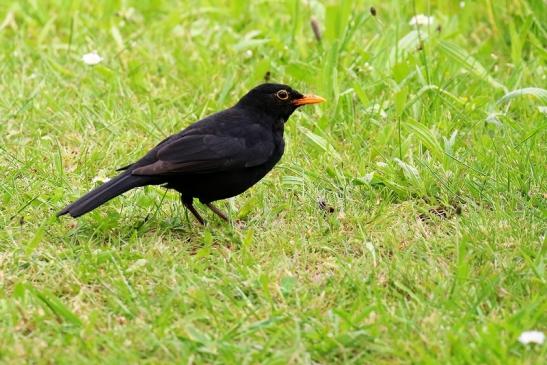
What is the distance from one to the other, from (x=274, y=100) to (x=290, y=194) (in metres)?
0.57

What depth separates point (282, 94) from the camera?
600 cm

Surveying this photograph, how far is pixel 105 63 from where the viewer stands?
7742mm

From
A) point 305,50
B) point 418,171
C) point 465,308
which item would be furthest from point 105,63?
point 465,308

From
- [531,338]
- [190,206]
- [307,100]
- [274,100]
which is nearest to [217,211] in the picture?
[190,206]

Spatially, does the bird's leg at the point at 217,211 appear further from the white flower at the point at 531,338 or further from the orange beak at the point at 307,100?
the white flower at the point at 531,338

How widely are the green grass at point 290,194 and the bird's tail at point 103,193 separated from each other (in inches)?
7.7

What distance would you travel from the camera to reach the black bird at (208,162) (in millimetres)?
5191

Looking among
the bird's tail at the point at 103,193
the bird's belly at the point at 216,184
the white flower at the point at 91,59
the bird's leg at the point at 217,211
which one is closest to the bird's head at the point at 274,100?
the bird's belly at the point at 216,184

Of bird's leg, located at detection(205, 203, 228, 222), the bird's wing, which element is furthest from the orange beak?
bird's leg, located at detection(205, 203, 228, 222)

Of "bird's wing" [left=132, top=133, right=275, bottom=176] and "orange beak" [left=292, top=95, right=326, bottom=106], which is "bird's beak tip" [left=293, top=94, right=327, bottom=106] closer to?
"orange beak" [left=292, top=95, right=326, bottom=106]

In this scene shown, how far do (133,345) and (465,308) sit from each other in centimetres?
139

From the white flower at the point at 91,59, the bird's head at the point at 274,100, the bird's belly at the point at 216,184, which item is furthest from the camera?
the white flower at the point at 91,59

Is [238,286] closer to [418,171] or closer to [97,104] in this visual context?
[418,171]

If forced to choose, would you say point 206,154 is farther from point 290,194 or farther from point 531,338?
point 531,338
